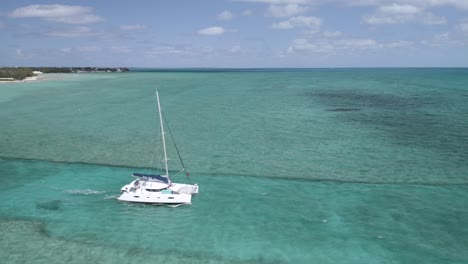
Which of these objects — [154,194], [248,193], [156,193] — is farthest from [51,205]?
[248,193]

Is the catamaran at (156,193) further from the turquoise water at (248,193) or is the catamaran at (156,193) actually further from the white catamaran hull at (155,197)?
the turquoise water at (248,193)

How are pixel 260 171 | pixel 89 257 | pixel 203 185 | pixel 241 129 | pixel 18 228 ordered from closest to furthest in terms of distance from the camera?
1. pixel 89 257
2. pixel 18 228
3. pixel 203 185
4. pixel 260 171
5. pixel 241 129

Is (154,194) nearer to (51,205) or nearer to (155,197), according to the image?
(155,197)

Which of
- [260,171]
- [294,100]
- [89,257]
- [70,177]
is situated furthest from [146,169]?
[294,100]

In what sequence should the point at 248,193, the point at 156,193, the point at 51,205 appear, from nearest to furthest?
the point at 156,193 < the point at 51,205 < the point at 248,193

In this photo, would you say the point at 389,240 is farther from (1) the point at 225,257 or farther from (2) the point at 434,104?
(2) the point at 434,104

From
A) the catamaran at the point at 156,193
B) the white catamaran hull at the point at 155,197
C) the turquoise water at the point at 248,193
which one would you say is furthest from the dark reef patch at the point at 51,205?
the white catamaran hull at the point at 155,197

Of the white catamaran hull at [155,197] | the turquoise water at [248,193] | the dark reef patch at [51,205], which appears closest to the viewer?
the turquoise water at [248,193]

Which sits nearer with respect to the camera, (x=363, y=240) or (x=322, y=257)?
(x=322, y=257)
